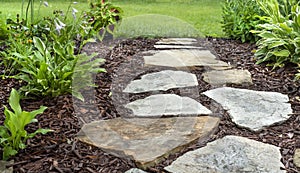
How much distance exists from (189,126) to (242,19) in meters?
2.70

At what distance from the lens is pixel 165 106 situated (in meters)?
2.96

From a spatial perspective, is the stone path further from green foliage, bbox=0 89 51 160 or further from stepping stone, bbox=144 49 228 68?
green foliage, bbox=0 89 51 160

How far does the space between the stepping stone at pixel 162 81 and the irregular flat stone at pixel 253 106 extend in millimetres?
260

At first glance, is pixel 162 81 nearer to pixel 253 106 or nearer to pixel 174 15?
pixel 253 106

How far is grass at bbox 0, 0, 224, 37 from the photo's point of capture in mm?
5371

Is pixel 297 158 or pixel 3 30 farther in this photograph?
pixel 3 30

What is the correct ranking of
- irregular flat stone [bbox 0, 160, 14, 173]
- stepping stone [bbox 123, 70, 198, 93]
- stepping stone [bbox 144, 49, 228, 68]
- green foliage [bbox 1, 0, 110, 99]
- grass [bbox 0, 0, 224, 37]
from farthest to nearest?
grass [bbox 0, 0, 224, 37] → stepping stone [bbox 144, 49, 228, 68] → stepping stone [bbox 123, 70, 198, 93] → green foliage [bbox 1, 0, 110, 99] → irregular flat stone [bbox 0, 160, 14, 173]

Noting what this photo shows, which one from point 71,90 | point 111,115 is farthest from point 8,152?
point 71,90

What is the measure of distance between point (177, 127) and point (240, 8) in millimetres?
2882

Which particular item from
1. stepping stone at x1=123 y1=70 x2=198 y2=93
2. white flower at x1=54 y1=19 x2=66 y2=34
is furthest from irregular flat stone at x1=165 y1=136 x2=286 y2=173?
white flower at x1=54 y1=19 x2=66 y2=34

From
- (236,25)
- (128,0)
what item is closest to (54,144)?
(236,25)

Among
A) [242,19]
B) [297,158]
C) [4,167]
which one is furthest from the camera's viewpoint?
[242,19]

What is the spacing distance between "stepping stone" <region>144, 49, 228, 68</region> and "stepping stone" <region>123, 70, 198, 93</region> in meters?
0.25

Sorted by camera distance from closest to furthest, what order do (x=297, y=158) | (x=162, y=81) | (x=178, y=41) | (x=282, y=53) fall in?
(x=297, y=158) → (x=162, y=81) → (x=282, y=53) → (x=178, y=41)
